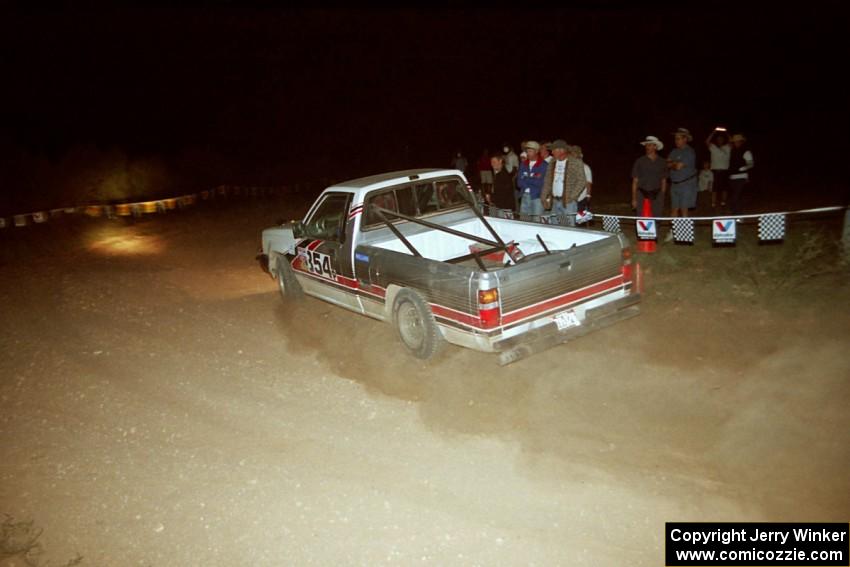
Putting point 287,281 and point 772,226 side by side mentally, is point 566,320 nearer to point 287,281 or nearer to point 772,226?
point 772,226

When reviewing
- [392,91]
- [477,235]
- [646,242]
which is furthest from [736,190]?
[392,91]

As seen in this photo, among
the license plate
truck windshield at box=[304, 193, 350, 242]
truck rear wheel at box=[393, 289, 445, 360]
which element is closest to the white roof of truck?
truck windshield at box=[304, 193, 350, 242]

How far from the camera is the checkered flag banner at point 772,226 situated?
8.48 meters

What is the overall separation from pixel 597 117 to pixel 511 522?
41576mm

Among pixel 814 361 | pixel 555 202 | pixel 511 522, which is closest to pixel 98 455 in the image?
pixel 511 522

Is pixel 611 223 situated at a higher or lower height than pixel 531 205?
lower

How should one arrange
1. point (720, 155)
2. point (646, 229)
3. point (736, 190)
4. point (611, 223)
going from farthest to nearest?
point (720, 155)
point (736, 190)
point (611, 223)
point (646, 229)

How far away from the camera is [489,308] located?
5.56 metres

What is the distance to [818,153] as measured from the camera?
77.4ft

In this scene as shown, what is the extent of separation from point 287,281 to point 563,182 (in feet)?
14.9

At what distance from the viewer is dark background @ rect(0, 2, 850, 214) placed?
28.0 metres

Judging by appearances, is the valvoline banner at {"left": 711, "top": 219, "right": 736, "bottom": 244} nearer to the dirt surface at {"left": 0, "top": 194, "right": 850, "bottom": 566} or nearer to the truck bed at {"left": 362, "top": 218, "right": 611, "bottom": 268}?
the dirt surface at {"left": 0, "top": 194, "right": 850, "bottom": 566}

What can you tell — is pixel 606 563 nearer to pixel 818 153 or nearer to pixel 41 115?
pixel 818 153

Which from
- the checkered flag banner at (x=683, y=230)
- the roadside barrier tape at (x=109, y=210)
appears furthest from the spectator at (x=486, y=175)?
the roadside barrier tape at (x=109, y=210)
